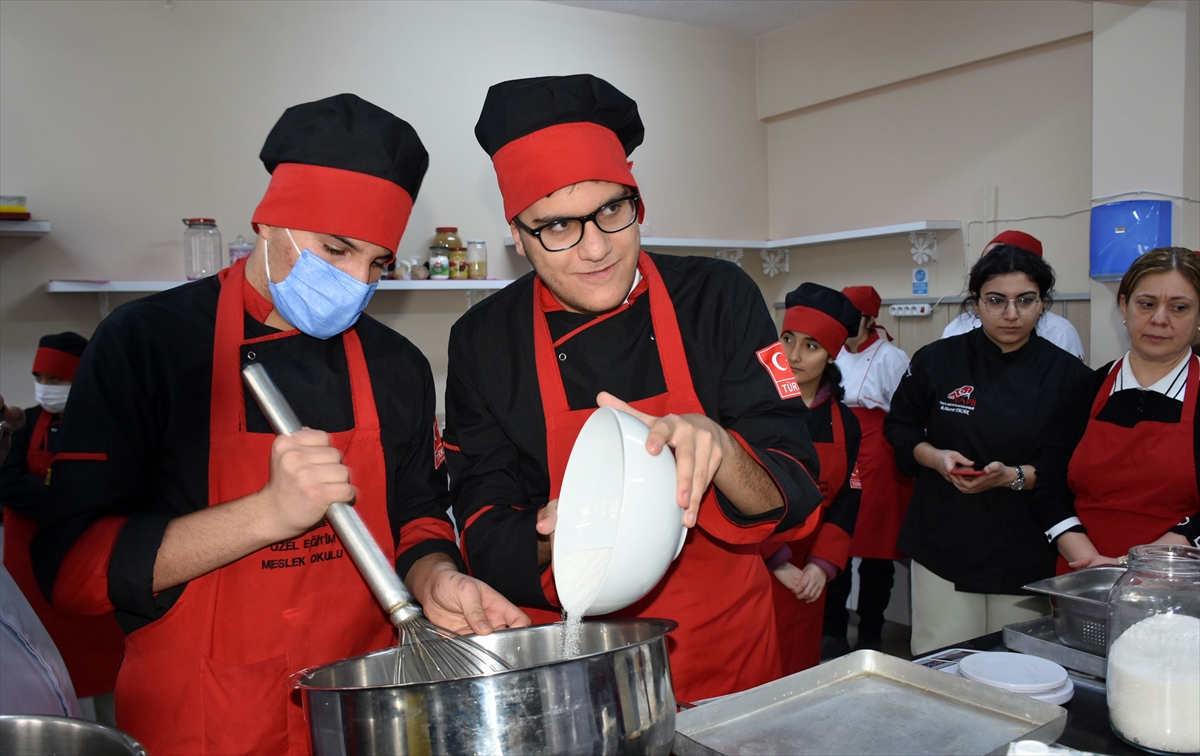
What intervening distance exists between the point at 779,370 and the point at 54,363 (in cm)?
305

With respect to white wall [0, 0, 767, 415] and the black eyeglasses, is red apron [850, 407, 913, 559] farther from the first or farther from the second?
the black eyeglasses

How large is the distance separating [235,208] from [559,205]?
122 inches

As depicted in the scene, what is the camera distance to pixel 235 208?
156 inches

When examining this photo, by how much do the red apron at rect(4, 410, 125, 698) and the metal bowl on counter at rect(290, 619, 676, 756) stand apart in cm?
247

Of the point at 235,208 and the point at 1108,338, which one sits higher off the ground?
the point at 235,208

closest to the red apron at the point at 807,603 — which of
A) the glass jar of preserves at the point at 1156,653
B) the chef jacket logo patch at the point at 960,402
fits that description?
the chef jacket logo patch at the point at 960,402

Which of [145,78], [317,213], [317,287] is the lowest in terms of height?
[317,287]

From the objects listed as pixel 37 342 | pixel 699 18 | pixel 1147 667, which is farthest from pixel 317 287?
pixel 699 18

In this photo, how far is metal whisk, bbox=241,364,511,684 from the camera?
3.39ft

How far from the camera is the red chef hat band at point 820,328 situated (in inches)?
117

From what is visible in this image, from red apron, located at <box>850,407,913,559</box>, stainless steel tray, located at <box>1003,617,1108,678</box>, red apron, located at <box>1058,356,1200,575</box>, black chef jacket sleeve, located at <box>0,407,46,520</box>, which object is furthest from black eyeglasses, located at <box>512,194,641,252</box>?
red apron, located at <box>850,407,913,559</box>

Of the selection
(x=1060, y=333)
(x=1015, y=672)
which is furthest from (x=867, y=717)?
(x=1060, y=333)

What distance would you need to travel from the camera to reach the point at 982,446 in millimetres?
2803

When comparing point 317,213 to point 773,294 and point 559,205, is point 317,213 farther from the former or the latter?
point 773,294
